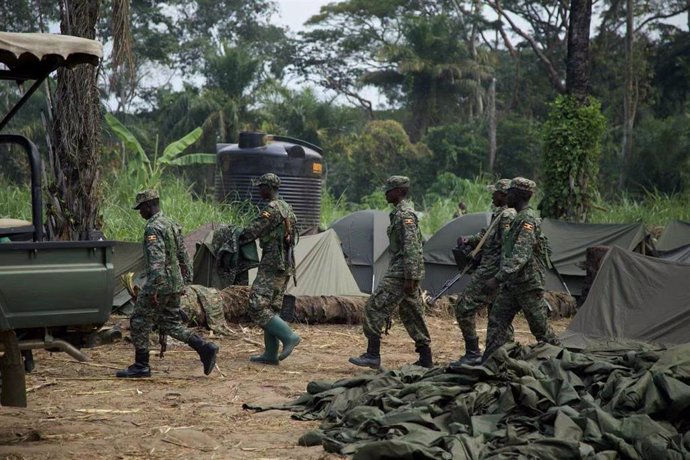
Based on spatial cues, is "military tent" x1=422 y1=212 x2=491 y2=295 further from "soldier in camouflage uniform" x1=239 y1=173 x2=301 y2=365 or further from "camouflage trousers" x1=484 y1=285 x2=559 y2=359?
"camouflage trousers" x1=484 y1=285 x2=559 y2=359

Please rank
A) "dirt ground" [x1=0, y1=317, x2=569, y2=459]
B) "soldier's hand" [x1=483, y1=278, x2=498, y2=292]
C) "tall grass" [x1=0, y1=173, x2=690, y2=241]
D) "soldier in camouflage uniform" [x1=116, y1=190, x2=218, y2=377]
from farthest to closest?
"tall grass" [x1=0, y1=173, x2=690, y2=241] < "soldier's hand" [x1=483, y1=278, x2=498, y2=292] < "soldier in camouflage uniform" [x1=116, y1=190, x2=218, y2=377] < "dirt ground" [x1=0, y1=317, x2=569, y2=459]

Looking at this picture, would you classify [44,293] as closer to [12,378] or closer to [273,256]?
[12,378]

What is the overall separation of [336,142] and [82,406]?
2792cm

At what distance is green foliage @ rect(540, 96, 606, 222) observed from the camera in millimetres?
17719

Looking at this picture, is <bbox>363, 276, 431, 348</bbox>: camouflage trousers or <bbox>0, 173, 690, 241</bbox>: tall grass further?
<bbox>0, 173, 690, 241</bbox>: tall grass

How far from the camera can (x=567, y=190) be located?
17.8 metres

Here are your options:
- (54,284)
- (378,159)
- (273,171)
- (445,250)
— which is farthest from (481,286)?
(378,159)

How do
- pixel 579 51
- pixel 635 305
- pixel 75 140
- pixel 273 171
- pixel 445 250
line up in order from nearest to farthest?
pixel 635 305 < pixel 75 140 < pixel 445 250 < pixel 579 51 < pixel 273 171

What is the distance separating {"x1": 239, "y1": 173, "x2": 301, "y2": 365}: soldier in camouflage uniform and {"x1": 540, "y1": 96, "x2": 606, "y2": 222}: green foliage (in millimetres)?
8941

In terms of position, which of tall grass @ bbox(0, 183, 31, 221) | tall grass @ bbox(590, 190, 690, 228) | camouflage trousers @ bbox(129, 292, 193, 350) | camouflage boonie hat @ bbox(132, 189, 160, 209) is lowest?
camouflage trousers @ bbox(129, 292, 193, 350)

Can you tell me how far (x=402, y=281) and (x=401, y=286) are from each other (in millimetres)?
51

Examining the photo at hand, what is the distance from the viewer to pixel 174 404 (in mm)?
8000

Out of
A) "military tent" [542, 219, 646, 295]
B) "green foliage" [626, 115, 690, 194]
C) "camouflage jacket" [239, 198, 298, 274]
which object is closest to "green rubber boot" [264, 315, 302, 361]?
"camouflage jacket" [239, 198, 298, 274]

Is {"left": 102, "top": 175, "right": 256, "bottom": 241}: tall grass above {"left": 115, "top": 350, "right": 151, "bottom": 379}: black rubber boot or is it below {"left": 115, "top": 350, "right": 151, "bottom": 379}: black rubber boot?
above
